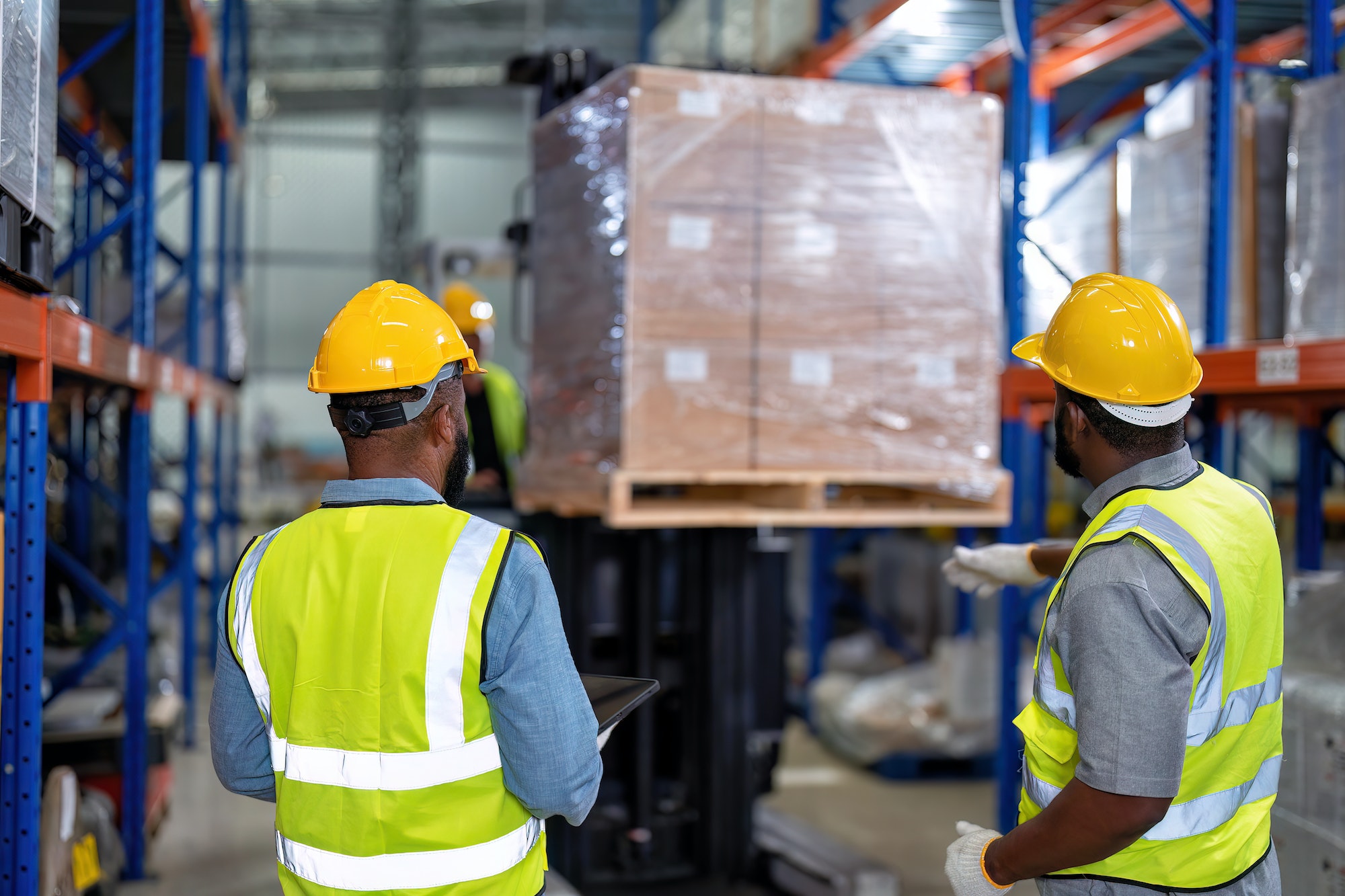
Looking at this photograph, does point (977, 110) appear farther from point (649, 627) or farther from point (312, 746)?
point (312, 746)

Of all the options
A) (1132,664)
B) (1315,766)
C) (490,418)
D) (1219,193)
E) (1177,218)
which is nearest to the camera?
(1132,664)

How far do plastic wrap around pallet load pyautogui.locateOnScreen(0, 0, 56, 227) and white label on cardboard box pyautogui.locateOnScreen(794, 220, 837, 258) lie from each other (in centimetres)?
207

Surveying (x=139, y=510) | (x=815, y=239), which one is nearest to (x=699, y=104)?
(x=815, y=239)

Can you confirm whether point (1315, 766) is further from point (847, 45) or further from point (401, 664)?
point (847, 45)

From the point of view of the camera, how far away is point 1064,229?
17.7 feet

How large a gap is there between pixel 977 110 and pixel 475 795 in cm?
293

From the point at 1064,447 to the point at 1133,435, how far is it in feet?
0.43

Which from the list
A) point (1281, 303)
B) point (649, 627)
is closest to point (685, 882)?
point (649, 627)

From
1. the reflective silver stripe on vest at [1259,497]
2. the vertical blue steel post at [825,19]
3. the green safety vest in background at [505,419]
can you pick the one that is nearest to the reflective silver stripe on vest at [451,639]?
the reflective silver stripe on vest at [1259,497]

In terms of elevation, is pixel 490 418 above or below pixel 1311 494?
above

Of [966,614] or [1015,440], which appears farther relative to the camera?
[966,614]

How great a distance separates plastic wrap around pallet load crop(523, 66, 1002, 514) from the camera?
11.5 feet

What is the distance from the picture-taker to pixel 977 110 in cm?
381

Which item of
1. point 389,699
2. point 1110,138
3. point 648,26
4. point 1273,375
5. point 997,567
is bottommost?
point 389,699
